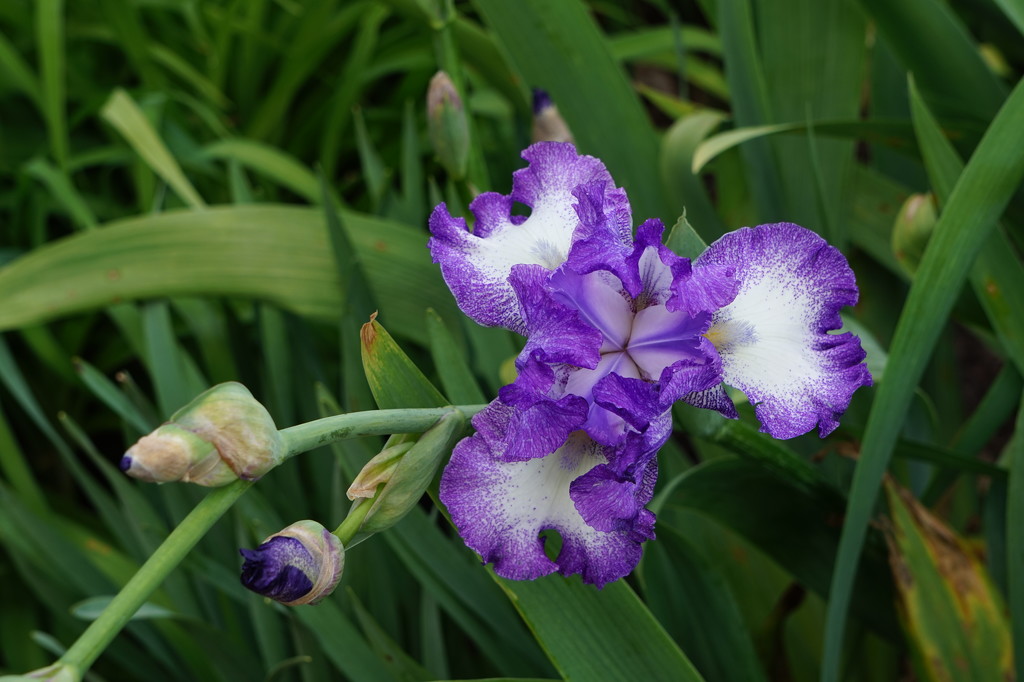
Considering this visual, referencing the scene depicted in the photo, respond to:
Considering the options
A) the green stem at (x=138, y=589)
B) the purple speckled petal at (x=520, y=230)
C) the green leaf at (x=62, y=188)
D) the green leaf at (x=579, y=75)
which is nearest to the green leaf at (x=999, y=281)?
the green leaf at (x=579, y=75)

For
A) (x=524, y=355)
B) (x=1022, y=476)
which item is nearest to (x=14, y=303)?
(x=524, y=355)

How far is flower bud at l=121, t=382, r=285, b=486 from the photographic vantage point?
1.06 ft

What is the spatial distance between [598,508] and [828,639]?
0.30 metres

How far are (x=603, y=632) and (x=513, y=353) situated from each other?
35 centimetres

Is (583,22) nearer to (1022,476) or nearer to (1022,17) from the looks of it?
(1022,17)

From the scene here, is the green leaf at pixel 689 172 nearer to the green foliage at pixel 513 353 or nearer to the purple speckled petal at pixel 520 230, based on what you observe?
the green foliage at pixel 513 353

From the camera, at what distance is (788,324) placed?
1.34 feet

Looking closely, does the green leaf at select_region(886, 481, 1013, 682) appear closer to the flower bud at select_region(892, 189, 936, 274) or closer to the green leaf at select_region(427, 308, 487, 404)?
the flower bud at select_region(892, 189, 936, 274)

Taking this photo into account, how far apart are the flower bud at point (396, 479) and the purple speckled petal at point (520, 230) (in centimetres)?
6

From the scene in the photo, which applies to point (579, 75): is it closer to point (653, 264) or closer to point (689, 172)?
point (689, 172)

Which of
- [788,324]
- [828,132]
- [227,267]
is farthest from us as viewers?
[227,267]

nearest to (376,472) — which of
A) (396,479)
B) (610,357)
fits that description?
(396,479)

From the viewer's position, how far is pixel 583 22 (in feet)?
2.58

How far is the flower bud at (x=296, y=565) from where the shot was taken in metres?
0.35
